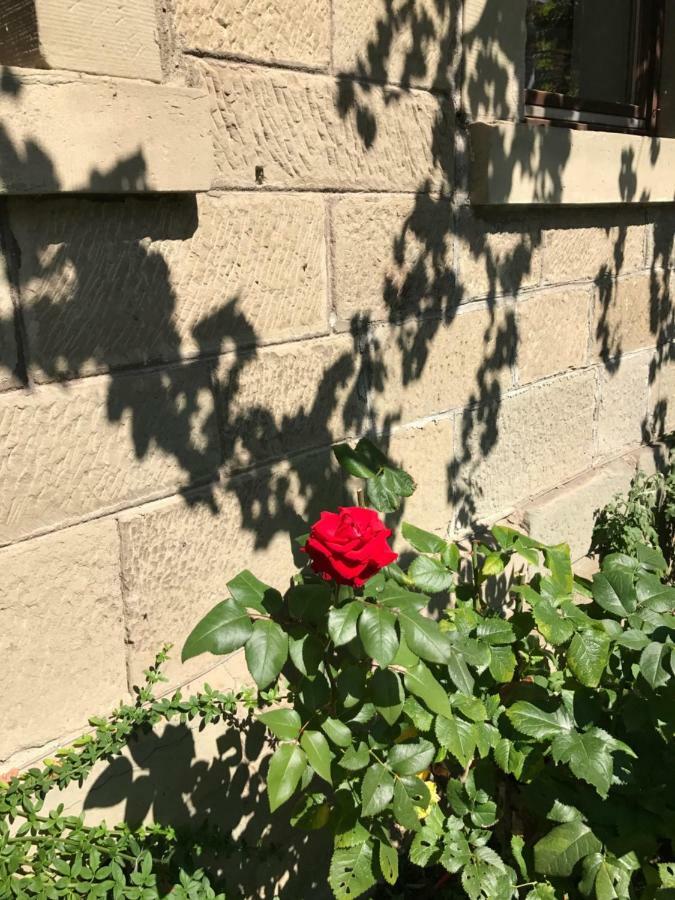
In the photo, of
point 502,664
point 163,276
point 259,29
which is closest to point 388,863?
point 502,664

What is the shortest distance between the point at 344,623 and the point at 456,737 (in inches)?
19.7

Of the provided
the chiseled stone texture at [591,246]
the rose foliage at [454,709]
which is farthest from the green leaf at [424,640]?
the chiseled stone texture at [591,246]

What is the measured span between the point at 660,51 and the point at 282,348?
9.14ft

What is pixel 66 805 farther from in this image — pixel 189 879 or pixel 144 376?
pixel 144 376

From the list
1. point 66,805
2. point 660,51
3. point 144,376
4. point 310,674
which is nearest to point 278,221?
point 144,376

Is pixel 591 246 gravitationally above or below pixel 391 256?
below

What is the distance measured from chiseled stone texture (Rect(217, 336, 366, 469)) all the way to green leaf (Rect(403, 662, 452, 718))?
0.68 meters

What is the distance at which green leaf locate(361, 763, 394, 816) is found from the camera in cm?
178

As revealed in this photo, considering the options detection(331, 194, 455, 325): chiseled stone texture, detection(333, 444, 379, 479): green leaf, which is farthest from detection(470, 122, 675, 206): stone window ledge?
detection(333, 444, 379, 479): green leaf

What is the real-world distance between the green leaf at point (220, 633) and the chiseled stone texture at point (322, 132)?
1.00 metres

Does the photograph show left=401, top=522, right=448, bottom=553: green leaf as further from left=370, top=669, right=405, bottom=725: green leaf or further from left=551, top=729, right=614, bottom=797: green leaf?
left=551, top=729, right=614, bottom=797: green leaf

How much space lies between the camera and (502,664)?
6.87 feet

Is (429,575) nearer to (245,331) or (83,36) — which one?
(245,331)

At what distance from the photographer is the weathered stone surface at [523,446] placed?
2969 millimetres
